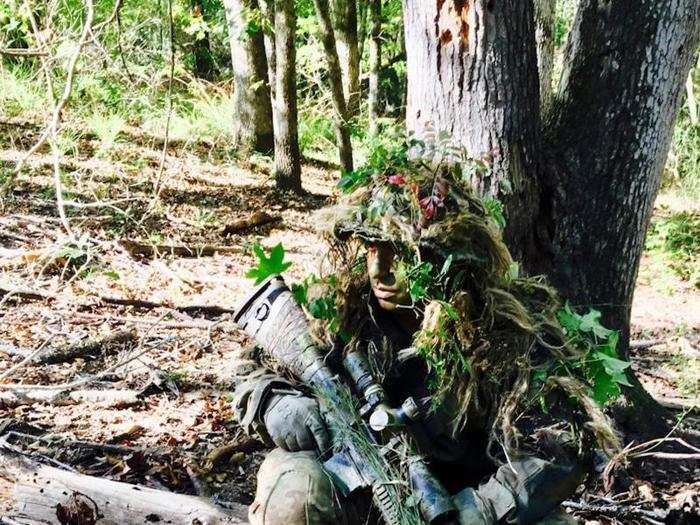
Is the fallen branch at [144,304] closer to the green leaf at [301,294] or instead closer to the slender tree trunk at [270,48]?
the green leaf at [301,294]

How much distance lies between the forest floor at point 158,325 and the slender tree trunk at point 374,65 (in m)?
1.72

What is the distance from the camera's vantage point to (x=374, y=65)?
1070 cm

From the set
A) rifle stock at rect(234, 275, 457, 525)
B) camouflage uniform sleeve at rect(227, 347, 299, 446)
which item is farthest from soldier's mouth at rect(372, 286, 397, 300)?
camouflage uniform sleeve at rect(227, 347, 299, 446)

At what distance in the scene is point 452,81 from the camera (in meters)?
3.20

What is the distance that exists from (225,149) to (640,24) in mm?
7389

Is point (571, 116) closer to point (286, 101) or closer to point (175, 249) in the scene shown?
point (175, 249)

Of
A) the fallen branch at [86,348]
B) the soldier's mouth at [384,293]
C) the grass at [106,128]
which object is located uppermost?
the grass at [106,128]

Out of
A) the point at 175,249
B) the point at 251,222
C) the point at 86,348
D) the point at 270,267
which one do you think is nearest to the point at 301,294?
the point at 270,267

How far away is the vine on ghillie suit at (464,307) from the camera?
96.5 inches

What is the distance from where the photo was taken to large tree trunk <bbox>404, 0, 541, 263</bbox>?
3.13 metres

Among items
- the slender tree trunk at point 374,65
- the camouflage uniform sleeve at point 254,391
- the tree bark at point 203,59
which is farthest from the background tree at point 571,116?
the tree bark at point 203,59

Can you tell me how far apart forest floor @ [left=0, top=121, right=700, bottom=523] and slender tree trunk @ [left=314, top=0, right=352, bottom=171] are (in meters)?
0.71

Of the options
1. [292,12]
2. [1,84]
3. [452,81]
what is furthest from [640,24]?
[1,84]

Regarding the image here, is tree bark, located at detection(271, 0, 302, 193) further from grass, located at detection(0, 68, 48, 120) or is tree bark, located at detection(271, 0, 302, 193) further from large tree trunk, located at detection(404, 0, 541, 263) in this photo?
large tree trunk, located at detection(404, 0, 541, 263)
